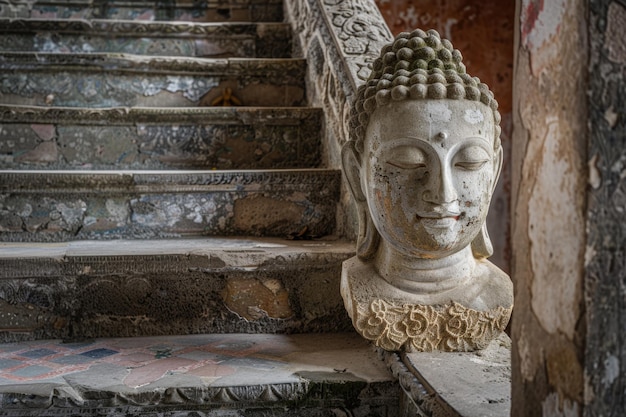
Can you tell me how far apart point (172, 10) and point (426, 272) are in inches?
119

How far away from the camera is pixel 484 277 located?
71.1 inches

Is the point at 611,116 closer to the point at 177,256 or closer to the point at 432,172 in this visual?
the point at 432,172

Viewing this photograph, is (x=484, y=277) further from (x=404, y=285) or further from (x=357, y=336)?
(x=357, y=336)

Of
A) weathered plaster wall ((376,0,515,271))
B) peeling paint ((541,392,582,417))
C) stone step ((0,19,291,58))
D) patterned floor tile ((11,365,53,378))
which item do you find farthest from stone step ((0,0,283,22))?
peeling paint ((541,392,582,417))

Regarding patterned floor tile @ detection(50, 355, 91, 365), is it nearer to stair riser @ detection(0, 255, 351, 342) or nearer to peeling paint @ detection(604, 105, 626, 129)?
stair riser @ detection(0, 255, 351, 342)

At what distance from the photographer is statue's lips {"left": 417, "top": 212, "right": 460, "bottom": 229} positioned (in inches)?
63.3

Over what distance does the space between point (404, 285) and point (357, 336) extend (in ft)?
1.33

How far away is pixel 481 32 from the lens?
5.11 meters

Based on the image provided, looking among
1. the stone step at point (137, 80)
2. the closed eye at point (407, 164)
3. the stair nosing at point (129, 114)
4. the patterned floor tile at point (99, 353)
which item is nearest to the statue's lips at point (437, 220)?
the closed eye at point (407, 164)

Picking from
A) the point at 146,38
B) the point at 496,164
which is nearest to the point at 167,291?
the point at 496,164

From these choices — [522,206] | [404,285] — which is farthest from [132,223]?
[522,206]

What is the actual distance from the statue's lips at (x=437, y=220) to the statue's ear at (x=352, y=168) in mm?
287

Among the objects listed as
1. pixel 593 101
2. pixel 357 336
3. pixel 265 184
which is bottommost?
pixel 357 336

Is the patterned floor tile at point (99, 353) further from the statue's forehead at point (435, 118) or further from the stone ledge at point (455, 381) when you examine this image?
the statue's forehead at point (435, 118)
